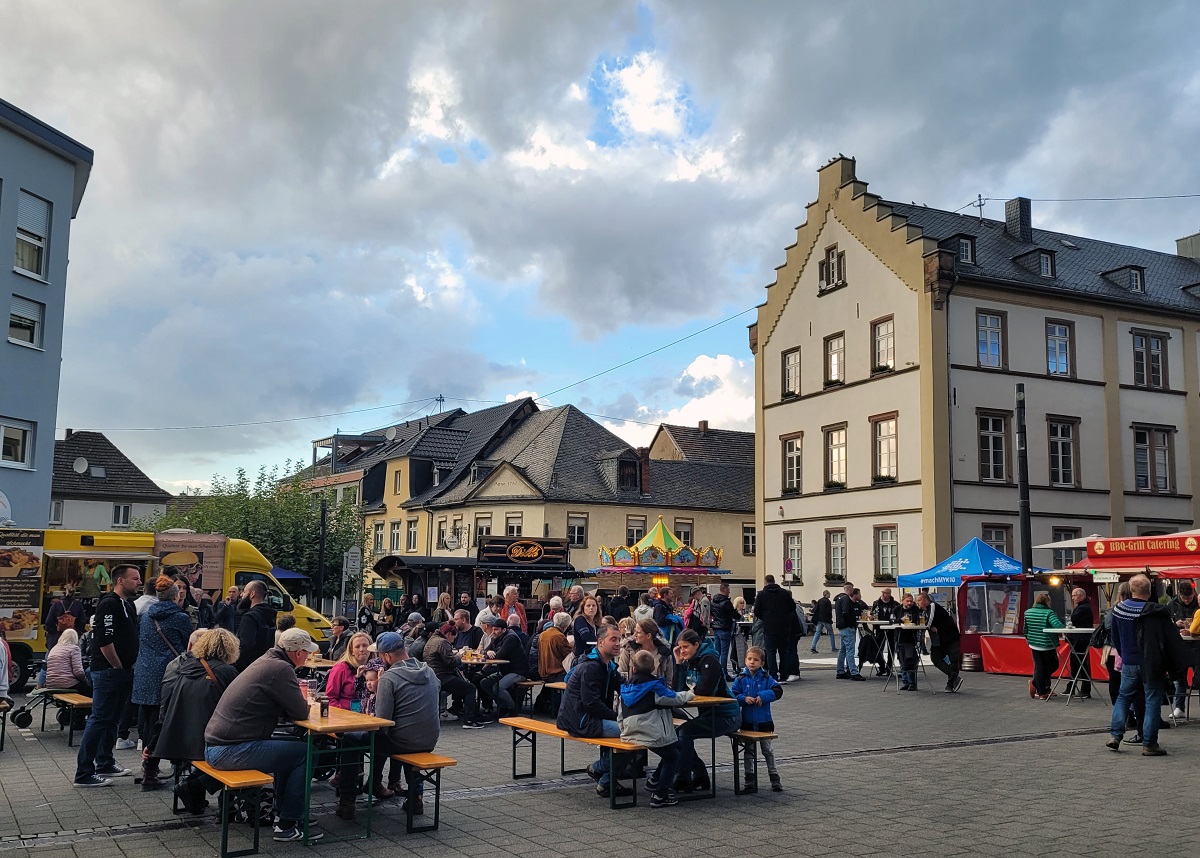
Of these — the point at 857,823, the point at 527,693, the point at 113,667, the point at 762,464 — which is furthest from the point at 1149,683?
the point at 762,464

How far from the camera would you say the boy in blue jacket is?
10.0 metres

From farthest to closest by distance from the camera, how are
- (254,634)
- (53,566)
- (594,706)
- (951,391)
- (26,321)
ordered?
(951,391)
(26,321)
(53,566)
(254,634)
(594,706)

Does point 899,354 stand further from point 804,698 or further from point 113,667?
point 113,667

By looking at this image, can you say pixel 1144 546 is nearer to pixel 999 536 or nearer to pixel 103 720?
pixel 999 536

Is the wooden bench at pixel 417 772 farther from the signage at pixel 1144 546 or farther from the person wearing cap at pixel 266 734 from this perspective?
the signage at pixel 1144 546

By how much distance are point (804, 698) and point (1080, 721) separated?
452 centimetres

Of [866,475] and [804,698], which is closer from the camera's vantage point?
[804,698]

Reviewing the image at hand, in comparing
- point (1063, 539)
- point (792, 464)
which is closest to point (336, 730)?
point (1063, 539)

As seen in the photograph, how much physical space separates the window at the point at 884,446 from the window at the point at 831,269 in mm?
5138

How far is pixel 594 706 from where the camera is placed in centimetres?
959

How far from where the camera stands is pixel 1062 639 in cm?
1981

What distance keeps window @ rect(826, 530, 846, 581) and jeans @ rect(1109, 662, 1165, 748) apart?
79.7 feet

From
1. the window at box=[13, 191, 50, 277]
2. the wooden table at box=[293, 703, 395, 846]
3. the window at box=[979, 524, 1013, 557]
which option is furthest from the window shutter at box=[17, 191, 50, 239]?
the window at box=[979, 524, 1013, 557]

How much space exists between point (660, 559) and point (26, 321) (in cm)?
2103
